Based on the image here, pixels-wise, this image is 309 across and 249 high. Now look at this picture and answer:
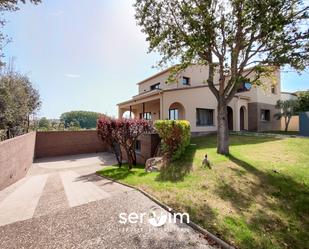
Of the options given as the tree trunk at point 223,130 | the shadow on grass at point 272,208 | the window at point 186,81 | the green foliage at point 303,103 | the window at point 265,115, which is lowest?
the shadow on grass at point 272,208

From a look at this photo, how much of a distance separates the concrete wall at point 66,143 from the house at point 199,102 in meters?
5.54

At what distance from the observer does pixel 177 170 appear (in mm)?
8945

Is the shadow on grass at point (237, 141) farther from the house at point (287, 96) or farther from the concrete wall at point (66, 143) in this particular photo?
the house at point (287, 96)

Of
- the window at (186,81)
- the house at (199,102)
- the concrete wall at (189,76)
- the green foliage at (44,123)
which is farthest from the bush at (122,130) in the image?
the green foliage at (44,123)

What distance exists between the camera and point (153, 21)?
35.6 feet

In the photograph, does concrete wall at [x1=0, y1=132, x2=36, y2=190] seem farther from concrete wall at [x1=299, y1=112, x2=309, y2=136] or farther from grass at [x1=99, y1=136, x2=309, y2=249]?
concrete wall at [x1=299, y1=112, x2=309, y2=136]

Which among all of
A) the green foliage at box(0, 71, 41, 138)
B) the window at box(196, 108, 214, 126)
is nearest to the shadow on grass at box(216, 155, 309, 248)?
the window at box(196, 108, 214, 126)

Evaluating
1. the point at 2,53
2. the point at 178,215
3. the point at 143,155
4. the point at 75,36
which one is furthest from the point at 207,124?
the point at 2,53

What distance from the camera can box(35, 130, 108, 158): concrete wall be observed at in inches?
769

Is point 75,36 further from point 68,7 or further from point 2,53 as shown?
point 2,53

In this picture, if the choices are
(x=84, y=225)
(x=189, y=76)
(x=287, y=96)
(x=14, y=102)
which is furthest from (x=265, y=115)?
(x=14, y=102)

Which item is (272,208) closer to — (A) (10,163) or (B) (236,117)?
(A) (10,163)

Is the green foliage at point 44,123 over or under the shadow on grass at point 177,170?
over

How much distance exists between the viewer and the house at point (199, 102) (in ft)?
55.7
